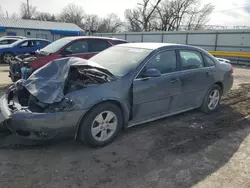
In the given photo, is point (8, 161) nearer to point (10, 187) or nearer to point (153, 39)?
point (10, 187)

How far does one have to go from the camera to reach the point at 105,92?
3451 millimetres

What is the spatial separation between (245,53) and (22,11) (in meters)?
67.8

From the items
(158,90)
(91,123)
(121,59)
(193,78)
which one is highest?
(121,59)

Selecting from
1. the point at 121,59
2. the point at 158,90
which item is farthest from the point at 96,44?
the point at 158,90

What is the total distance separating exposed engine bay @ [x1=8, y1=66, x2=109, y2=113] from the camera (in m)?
3.19

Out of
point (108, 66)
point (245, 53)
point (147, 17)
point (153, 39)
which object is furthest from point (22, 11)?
point (108, 66)

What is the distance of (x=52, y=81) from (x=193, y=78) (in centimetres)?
280

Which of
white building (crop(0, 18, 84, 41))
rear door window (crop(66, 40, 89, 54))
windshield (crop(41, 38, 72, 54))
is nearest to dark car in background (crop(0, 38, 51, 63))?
windshield (crop(41, 38, 72, 54))

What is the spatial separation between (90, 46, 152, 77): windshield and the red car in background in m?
3.09

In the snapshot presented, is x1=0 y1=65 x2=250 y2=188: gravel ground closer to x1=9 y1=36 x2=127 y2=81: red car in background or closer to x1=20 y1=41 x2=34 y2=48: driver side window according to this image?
x1=9 y1=36 x2=127 y2=81: red car in background

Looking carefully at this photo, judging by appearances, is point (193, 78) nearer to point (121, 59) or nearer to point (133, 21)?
point (121, 59)

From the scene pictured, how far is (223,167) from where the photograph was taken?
3168 millimetres

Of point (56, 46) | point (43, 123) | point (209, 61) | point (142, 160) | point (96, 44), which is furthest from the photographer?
point (96, 44)

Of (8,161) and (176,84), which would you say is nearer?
(8,161)
